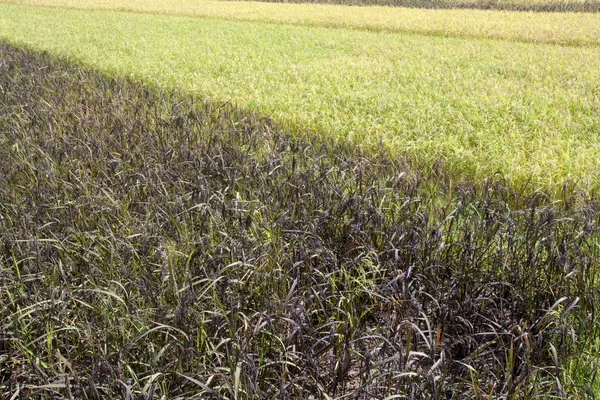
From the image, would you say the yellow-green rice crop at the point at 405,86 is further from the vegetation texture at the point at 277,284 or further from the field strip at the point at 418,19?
the field strip at the point at 418,19


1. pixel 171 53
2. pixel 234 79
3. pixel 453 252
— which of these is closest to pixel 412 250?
pixel 453 252

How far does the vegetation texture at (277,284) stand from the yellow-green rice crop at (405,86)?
0.80 m

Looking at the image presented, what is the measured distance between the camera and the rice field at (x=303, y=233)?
2.03 metres

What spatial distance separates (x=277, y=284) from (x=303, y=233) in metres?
0.38

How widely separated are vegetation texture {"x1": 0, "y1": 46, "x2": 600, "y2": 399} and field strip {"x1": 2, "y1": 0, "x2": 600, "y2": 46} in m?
11.1

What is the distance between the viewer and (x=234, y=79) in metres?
7.70

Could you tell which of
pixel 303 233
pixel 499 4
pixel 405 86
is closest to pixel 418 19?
pixel 499 4

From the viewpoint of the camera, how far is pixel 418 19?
55.4 feet

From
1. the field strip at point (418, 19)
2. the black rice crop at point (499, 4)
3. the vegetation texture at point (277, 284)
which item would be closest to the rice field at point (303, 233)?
the vegetation texture at point (277, 284)

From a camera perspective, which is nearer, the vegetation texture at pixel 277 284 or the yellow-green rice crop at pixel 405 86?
the vegetation texture at pixel 277 284

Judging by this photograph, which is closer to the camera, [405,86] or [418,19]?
[405,86]

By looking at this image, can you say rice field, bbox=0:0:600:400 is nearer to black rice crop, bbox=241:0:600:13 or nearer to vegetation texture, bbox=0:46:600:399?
vegetation texture, bbox=0:46:600:399

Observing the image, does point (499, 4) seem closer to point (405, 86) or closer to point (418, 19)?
point (418, 19)

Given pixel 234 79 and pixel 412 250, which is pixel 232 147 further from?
pixel 234 79
